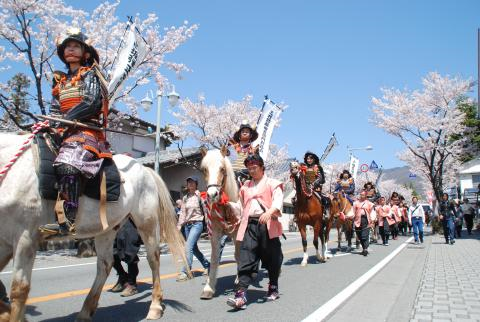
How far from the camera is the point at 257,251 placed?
5.83 m

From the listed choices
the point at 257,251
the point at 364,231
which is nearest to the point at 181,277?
the point at 257,251

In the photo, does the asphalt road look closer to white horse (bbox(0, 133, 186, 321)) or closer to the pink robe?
white horse (bbox(0, 133, 186, 321))

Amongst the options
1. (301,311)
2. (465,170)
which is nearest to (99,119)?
(301,311)

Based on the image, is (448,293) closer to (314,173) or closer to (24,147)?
(314,173)

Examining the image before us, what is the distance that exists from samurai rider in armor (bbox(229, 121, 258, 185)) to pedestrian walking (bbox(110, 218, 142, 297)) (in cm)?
217

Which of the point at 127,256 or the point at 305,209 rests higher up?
the point at 305,209

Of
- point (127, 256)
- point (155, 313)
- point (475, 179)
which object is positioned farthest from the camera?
point (475, 179)

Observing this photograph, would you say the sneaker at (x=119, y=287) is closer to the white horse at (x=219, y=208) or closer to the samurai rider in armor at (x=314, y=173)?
the white horse at (x=219, y=208)

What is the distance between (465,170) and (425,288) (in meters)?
55.5

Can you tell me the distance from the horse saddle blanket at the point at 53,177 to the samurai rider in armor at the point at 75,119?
67 millimetres

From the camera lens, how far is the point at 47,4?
1772 centimetres

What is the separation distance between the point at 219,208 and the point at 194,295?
1.43m

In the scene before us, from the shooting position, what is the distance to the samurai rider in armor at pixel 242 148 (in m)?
7.73

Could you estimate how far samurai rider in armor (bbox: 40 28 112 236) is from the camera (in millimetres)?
3973
